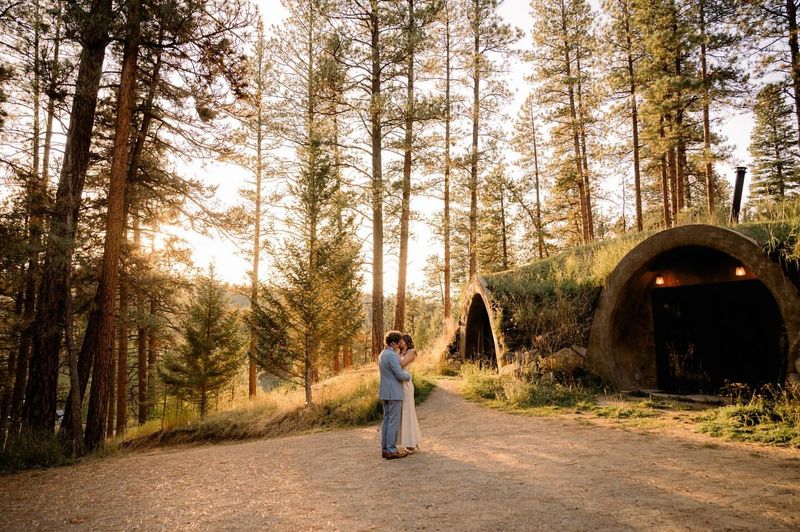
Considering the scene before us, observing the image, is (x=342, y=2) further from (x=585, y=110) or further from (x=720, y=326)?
(x=720, y=326)

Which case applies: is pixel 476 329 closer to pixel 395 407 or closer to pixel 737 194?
pixel 737 194

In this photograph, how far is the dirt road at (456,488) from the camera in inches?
140

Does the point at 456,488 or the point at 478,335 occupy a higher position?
the point at 478,335

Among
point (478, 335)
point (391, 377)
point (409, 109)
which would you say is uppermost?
point (409, 109)

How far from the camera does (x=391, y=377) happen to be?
6113 millimetres

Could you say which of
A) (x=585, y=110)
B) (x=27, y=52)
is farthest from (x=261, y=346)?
(x=585, y=110)

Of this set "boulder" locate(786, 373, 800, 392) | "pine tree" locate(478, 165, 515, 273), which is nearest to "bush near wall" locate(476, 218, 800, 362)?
"boulder" locate(786, 373, 800, 392)

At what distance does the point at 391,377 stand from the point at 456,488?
1956 millimetres

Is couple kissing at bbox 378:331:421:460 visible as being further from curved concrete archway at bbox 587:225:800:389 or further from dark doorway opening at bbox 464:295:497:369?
dark doorway opening at bbox 464:295:497:369

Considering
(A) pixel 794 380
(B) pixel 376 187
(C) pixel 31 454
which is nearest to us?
(A) pixel 794 380

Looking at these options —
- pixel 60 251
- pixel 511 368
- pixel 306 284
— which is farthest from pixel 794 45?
pixel 60 251

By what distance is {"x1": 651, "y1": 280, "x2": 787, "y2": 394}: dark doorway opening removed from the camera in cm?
959

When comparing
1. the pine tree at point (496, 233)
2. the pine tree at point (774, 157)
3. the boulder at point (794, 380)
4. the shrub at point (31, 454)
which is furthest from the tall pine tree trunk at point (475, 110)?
the pine tree at point (774, 157)

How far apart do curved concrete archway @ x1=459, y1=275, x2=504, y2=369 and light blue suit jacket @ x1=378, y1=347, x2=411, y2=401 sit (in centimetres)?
707
